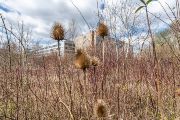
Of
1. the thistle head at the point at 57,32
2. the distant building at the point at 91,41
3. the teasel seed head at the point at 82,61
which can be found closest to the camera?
the teasel seed head at the point at 82,61

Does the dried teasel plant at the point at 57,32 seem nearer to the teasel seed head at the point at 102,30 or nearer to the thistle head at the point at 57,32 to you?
the thistle head at the point at 57,32

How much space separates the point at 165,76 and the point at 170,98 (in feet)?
1.56

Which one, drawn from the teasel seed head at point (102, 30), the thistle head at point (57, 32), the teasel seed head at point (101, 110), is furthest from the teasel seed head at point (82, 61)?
the teasel seed head at point (102, 30)

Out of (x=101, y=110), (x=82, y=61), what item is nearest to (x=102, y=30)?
(x=82, y=61)

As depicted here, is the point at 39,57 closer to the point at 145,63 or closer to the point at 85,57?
the point at 145,63

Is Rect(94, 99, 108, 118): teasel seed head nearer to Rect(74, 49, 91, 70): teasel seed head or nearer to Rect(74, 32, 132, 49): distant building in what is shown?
Rect(74, 49, 91, 70): teasel seed head

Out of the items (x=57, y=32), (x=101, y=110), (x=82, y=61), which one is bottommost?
(x=101, y=110)

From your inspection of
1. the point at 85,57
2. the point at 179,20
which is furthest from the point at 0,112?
the point at 179,20

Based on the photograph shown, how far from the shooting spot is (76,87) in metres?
3.69

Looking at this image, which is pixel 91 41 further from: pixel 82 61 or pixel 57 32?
pixel 82 61

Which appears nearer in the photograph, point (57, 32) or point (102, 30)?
point (57, 32)

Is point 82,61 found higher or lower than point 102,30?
lower

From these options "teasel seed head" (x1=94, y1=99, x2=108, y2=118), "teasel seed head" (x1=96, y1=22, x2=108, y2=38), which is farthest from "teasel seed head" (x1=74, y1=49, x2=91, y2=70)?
"teasel seed head" (x1=96, y1=22, x2=108, y2=38)

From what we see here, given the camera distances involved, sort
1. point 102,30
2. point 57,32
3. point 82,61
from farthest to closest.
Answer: point 102,30 → point 57,32 → point 82,61
